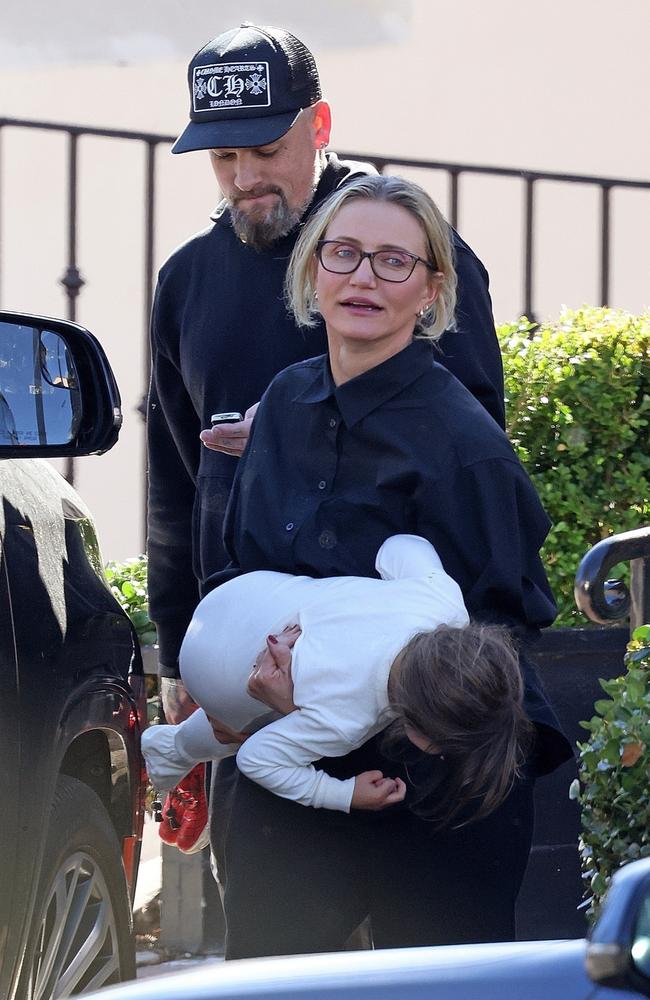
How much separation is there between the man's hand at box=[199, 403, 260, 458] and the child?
1.50ft

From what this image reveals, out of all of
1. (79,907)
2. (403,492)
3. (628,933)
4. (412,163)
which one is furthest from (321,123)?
(412,163)

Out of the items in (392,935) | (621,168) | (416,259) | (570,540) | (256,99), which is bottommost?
(392,935)

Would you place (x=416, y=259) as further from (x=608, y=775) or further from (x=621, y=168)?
(x=621, y=168)

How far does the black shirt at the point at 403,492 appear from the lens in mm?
2654

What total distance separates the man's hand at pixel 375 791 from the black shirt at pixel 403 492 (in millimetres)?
246

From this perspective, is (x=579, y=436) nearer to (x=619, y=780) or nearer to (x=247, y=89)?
(x=247, y=89)

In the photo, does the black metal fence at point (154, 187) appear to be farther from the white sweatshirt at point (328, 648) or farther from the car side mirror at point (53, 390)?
the white sweatshirt at point (328, 648)

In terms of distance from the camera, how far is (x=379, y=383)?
2746 millimetres

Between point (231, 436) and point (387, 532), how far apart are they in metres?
0.51

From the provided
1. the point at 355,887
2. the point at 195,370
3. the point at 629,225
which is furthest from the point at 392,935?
the point at 629,225

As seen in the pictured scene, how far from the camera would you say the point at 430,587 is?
256 cm

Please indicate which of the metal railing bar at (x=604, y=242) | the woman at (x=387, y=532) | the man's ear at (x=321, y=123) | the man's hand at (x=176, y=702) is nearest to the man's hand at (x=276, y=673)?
the woman at (x=387, y=532)

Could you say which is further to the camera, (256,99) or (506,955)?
(256,99)

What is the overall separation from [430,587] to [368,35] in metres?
4.74
